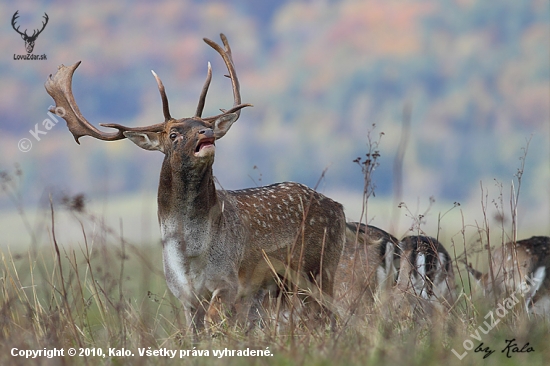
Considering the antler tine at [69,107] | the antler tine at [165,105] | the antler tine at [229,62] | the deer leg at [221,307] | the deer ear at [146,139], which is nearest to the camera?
the deer leg at [221,307]

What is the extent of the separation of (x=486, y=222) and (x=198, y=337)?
95.5 inches

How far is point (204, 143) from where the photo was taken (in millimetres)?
6129

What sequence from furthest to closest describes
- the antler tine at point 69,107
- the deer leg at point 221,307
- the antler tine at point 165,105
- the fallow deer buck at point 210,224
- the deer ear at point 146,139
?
the antler tine at point 69,107 → the antler tine at point 165,105 → the deer ear at point 146,139 → the fallow deer buck at point 210,224 → the deer leg at point 221,307

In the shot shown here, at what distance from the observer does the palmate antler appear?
22.2ft

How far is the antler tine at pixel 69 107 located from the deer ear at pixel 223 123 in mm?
894

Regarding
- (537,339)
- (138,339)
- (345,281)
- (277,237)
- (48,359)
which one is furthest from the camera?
(345,281)

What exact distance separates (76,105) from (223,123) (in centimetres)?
160

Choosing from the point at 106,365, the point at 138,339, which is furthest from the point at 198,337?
the point at 106,365

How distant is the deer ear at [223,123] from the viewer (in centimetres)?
677

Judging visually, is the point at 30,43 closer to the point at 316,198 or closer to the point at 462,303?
the point at 316,198

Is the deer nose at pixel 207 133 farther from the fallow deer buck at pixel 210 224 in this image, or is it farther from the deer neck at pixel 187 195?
the deer neck at pixel 187 195

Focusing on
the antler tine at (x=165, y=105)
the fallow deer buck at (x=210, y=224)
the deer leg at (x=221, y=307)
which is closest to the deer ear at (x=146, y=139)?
the fallow deer buck at (x=210, y=224)

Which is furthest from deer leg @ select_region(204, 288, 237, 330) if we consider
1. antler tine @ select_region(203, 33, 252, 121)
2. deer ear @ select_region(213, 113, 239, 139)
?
antler tine @ select_region(203, 33, 252, 121)

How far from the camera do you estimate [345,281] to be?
8.64m
